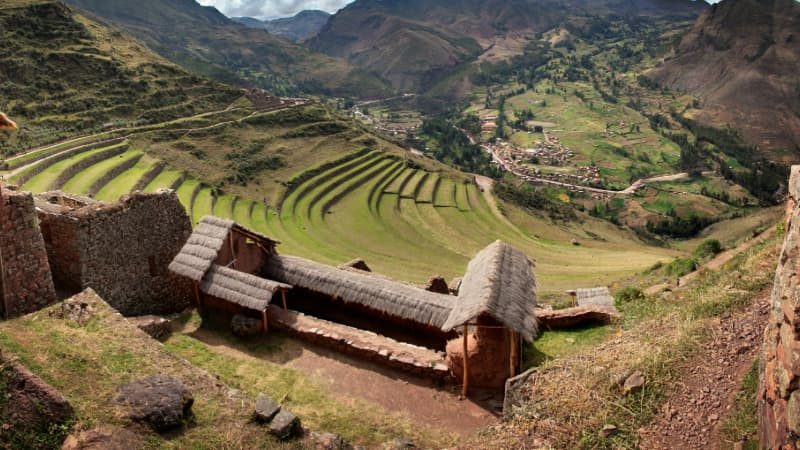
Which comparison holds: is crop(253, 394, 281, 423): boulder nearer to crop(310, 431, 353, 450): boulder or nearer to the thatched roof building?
crop(310, 431, 353, 450): boulder

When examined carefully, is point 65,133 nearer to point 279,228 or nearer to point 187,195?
point 187,195

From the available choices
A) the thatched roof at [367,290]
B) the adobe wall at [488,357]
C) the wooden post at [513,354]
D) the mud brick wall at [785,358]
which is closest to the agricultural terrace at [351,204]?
the thatched roof at [367,290]

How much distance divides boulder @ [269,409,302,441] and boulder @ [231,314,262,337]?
5.51 meters

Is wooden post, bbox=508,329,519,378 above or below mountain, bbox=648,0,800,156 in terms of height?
below

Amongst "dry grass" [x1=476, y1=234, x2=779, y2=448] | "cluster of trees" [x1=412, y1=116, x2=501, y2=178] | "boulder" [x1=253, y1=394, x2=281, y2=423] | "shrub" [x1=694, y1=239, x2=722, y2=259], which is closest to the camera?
"dry grass" [x1=476, y1=234, x2=779, y2=448]

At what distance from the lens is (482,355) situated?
12008 mm

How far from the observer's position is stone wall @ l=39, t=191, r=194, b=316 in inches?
546

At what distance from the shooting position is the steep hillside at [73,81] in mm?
48938

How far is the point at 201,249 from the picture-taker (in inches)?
603

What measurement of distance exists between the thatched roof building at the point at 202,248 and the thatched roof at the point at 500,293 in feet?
23.7

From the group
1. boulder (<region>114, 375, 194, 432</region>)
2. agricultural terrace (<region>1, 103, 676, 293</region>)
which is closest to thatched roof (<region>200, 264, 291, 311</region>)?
boulder (<region>114, 375, 194, 432</region>)

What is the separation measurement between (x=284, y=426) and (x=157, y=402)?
2.13 meters

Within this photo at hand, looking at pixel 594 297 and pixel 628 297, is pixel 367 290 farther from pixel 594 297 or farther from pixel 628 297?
pixel 628 297

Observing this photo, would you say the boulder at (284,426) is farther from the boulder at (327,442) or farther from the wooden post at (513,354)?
the wooden post at (513,354)
